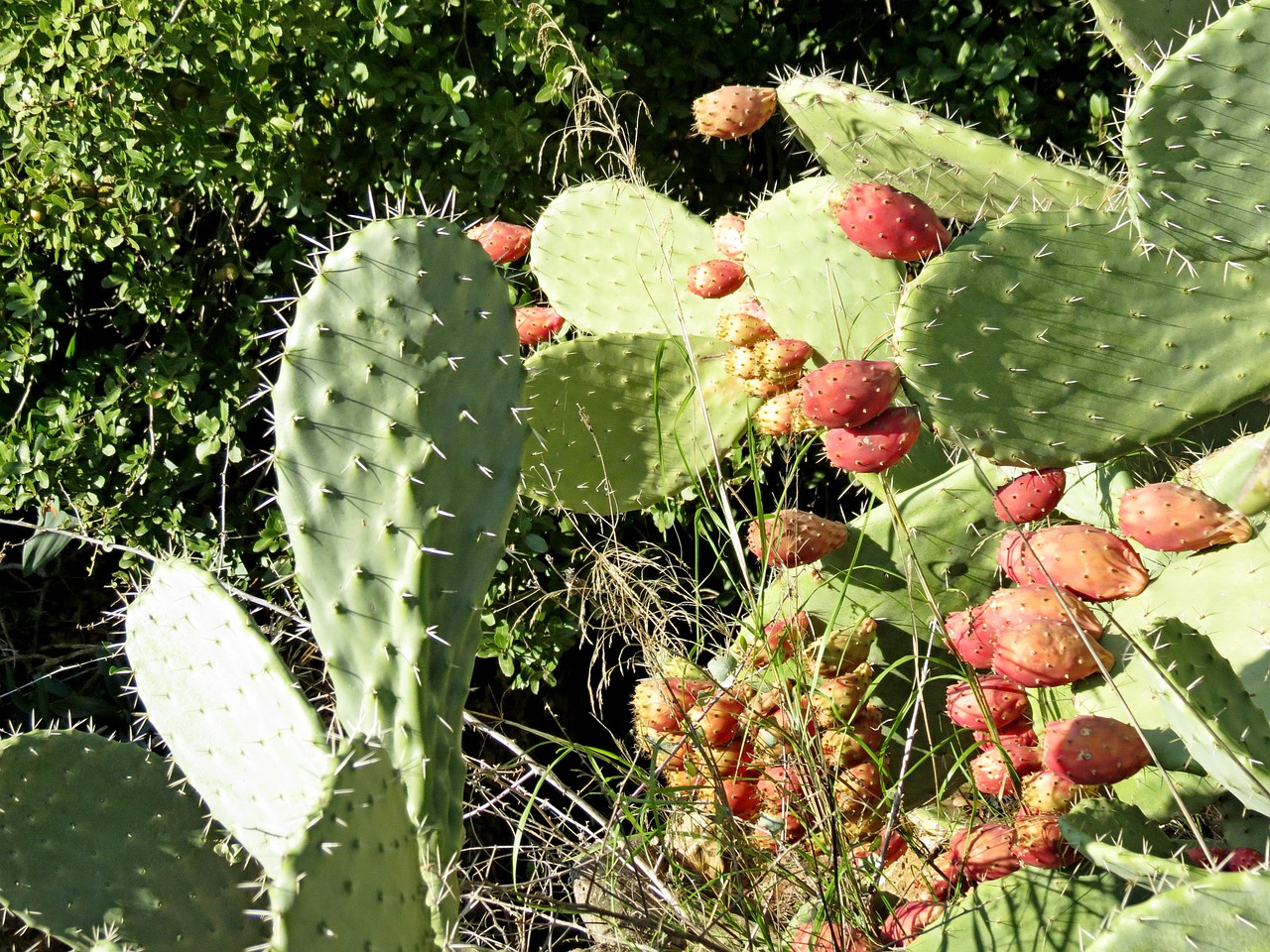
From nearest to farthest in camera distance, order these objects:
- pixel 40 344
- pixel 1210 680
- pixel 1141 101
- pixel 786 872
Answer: pixel 1210 680
pixel 786 872
pixel 1141 101
pixel 40 344

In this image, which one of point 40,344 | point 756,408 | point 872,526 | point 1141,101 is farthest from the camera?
point 40,344

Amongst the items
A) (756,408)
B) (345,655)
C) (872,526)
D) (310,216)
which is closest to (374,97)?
(310,216)

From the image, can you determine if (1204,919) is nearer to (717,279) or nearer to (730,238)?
(717,279)

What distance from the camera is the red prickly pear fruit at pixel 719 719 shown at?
1.44 m

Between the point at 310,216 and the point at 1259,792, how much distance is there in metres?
1.83

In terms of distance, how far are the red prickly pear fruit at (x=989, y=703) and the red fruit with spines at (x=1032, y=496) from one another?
0.21m

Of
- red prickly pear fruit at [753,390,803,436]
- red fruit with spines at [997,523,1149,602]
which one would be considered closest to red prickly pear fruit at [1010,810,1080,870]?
red fruit with spines at [997,523,1149,602]

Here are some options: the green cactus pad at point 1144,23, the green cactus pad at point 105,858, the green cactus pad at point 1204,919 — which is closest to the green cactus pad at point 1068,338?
the green cactus pad at point 1144,23

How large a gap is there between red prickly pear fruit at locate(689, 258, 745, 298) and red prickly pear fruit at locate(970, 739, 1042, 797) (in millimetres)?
793

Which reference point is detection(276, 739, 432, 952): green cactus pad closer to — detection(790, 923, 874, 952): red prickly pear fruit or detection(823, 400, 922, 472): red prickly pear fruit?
detection(790, 923, 874, 952): red prickly pear fruit

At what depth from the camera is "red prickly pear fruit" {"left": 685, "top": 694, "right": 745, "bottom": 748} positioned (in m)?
1.44

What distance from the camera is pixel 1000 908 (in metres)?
1.11

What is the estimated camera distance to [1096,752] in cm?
119

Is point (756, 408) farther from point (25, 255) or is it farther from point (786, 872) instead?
point (25, 255)
